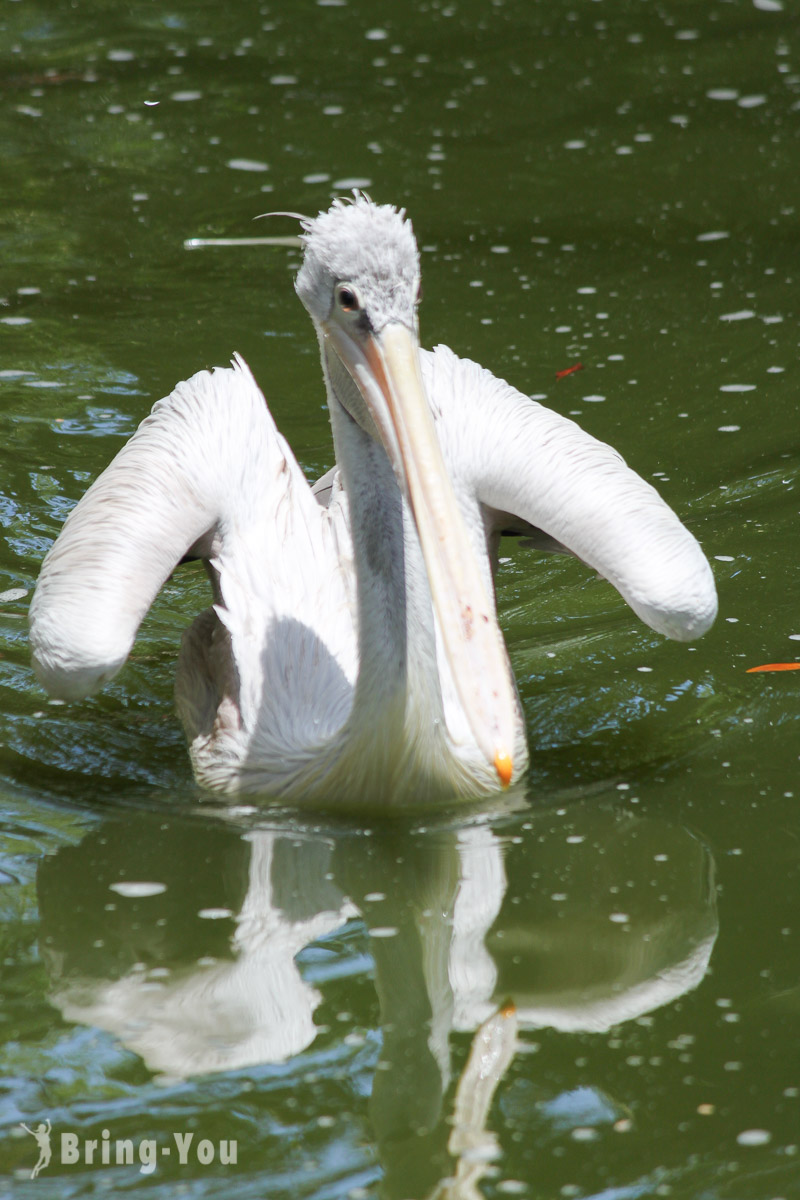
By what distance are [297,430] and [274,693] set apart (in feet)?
8.01

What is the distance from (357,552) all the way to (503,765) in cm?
65

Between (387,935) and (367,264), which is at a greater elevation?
(367,264)

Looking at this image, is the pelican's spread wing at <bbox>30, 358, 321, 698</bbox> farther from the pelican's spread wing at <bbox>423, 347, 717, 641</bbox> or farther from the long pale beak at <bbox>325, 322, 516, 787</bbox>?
the long pale beak at <bbox>325, 322, 516, 787</bbox>

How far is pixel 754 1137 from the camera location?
2.51 m

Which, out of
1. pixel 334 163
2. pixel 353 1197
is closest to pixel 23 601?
pixel 353 1197

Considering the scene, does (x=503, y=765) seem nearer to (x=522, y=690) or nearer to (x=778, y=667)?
(x=522, y=690)

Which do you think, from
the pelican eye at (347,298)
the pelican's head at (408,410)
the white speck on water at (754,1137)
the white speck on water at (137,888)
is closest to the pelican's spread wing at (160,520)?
the white speck on water at (137,888)

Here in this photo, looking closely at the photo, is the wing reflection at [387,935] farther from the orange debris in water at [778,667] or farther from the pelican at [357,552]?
the orange debris in water at [778,667]

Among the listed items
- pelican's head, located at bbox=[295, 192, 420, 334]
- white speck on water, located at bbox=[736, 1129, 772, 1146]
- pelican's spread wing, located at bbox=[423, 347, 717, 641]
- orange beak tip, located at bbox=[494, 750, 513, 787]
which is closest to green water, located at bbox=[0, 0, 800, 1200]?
white speck on water, located at bbox=[736, 1129, 772, 1146]

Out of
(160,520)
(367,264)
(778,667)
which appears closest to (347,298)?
(367,264)

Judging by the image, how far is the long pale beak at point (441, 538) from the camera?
298 centimetres

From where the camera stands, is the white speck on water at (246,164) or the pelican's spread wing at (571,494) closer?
the pelican's spread wing at (571,494)

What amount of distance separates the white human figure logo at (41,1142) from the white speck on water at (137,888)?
763 millimetres

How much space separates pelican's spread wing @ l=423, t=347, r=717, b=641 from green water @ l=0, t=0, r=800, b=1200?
469 millimetres
